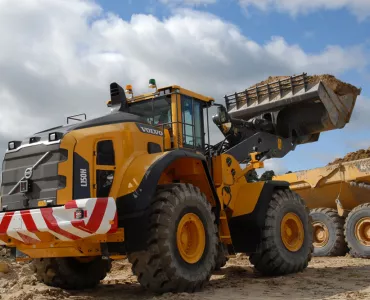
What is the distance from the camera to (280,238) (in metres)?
8.95

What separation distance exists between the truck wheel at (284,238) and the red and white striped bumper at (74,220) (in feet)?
11.0

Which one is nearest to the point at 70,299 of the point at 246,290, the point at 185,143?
the point at 246,290

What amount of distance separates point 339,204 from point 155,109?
21.2 ft

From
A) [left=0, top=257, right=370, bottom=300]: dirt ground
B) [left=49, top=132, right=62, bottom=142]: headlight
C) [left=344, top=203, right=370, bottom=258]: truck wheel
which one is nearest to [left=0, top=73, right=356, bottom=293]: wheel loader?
[left=49, top=132, right=62, bottom=142]: headlight

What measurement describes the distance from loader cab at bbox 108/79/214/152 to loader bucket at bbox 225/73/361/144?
258 centimetres

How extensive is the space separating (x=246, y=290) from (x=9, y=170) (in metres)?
3.69

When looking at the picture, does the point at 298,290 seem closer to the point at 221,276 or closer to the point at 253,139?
the point at 221,276

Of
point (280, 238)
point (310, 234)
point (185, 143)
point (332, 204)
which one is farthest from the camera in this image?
point (332, 204)

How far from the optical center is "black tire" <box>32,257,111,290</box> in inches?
318

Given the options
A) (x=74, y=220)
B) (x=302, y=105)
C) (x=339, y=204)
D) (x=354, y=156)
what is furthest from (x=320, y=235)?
(x=74, y=220)

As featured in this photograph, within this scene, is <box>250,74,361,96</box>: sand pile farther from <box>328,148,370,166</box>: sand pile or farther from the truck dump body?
<box>328,148,370,166</box>: sand pile

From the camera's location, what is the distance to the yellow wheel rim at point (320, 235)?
42.9 feet

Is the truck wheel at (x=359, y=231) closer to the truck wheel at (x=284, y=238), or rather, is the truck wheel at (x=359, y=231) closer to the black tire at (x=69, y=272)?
the truck wheel at (x=284, y=238)

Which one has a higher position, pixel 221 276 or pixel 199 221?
pixel 199 221
